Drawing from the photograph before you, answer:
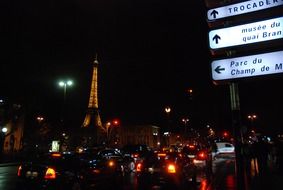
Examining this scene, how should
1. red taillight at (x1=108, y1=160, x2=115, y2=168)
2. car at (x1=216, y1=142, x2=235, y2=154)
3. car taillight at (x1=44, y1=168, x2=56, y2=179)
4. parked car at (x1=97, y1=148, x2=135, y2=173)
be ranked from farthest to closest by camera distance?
1. car at (x1=216, y1=142, x2=235, y2=154)
2. parked car at (x1=97, y1=148, x2=135, y2=173)
3. red taillight at (x1=108, y1=160, x2=115, y2=168)
4. car taillight at (x1=44, y1=168, x2=56, y2=179)

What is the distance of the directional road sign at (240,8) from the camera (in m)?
7.28

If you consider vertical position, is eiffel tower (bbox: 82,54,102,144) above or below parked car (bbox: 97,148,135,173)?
above

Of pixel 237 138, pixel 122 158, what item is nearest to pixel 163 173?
pixel 237 138

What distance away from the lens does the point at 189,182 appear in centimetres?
1415

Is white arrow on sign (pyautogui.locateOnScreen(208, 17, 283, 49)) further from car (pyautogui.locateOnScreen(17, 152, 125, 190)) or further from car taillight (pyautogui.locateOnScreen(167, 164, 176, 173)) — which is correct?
car (pyautogui.locateOnScreen(17, 152, 125, 190))

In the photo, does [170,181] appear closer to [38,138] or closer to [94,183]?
[94,183]

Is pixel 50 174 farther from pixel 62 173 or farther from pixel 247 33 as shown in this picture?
pixel 247 33

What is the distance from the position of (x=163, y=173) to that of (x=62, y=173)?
12.5ft

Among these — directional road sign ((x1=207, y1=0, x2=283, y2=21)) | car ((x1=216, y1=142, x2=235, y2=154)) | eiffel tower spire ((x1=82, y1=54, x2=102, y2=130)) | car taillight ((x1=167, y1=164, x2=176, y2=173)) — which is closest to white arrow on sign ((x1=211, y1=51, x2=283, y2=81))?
directional road sign ((x1=207, y1=0, x2=283, y2=21))

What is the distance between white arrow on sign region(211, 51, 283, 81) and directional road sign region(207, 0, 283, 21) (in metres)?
1.06

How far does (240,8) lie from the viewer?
299 inches

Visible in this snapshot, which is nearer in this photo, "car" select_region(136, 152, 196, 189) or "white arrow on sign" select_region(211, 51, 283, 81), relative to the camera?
"white arrow on sign" select_region(211, 51, 283, 81)

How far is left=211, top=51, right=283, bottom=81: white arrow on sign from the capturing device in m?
7.08

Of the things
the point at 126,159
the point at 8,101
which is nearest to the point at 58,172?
the point at 126,159
